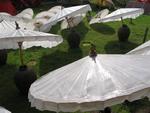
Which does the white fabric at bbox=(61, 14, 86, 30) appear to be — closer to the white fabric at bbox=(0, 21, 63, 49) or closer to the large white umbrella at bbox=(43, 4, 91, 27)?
the large white umbrella at bbox=(43, 4, 91, 27)

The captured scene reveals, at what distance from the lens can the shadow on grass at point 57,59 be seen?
14202mm

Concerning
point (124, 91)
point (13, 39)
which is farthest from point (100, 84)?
point (13, 39)

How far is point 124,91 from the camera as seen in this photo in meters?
6.80

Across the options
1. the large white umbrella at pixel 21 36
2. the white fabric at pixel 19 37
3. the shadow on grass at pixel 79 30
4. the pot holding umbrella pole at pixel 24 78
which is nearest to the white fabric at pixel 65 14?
the shadow on grass at pixel 79 30

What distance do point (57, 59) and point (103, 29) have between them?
5.12m

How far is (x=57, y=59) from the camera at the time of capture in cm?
1516

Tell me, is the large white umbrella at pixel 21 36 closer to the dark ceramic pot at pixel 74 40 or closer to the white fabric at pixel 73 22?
the dark ceramic pot at pixel 74 40

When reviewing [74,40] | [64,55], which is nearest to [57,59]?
[64,55]

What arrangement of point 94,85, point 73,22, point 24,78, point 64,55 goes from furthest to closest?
1. point 73,22
2. point 64,55
3. point 24,78
4. point 94,85

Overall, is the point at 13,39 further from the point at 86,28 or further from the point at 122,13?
the point at 86,28

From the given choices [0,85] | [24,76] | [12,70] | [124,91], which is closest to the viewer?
[124,91]

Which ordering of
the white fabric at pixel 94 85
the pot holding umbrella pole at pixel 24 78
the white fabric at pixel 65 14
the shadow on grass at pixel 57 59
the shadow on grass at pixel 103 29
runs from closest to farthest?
1. the white fabric at pixel 94 85
2. the pot holding umbrella pole at pixel 24 78
3. the shadow on grass at pixel 57 59
4. the white fabric at pixel 65 14
5. the shadow on grass at pixel 103 29

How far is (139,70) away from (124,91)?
2.40 ft

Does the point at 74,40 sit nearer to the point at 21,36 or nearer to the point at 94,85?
the point at 21,36
